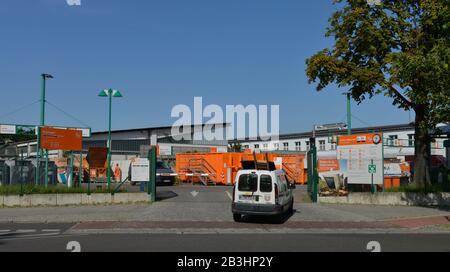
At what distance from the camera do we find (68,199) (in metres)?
22.1

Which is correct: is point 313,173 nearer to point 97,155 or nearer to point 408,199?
point 408,199

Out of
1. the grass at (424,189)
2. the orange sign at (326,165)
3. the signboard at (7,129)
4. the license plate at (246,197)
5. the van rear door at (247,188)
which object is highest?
the signboard at (7,129)

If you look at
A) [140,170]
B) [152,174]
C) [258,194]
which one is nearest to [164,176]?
[140,170]

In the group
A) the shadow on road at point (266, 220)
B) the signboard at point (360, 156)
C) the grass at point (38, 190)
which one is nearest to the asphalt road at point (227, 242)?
the shadow on road at point (266, 220)

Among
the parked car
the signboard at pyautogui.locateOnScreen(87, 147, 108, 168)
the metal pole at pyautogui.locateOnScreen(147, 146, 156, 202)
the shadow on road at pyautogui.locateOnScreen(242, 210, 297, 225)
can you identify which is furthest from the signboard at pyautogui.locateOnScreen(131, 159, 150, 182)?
the parked car

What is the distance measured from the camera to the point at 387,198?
2353cm

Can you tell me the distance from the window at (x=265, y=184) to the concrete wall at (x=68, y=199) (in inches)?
330

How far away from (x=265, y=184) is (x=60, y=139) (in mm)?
11502

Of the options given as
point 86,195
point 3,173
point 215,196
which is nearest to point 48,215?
point 86,195

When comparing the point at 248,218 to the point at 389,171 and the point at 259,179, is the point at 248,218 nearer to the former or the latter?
the point at 259,179

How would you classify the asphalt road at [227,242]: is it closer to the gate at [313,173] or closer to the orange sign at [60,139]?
the gate at [313,173]

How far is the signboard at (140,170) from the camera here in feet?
75.9

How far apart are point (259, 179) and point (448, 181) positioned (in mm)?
13850
